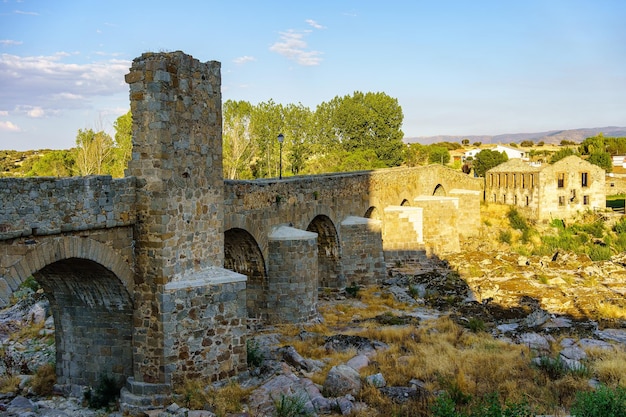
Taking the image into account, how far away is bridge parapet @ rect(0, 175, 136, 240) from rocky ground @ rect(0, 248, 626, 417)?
3115 millimetres

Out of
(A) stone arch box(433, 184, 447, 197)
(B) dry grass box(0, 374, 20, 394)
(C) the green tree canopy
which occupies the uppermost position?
(C) the green tree canopy

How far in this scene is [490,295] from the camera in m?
19.8

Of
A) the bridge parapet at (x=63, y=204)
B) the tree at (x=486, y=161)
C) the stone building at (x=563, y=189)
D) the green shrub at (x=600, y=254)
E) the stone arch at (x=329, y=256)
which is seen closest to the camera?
the bridge parapet at (x=63, y=204)

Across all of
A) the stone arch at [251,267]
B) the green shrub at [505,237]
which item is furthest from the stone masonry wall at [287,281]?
the green shrub at [505,237]

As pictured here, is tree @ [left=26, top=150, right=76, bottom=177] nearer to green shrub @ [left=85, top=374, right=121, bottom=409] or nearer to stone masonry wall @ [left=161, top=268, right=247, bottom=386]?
green shrub @ [left=85, top=374, right=121, bottom=409]

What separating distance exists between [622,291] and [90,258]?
54.6 ft

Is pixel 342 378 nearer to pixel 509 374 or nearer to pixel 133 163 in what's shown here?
pixel 509 374

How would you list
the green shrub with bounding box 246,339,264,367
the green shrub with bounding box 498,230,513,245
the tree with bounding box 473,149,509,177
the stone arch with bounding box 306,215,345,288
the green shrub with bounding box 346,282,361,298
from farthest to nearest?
1. the tree with bounding box 473,149,509,177
2. the green shrub with bounding box 498,230,513,245
3. the stone arch with bounding box 306,215,345,288
4. the green shrub with bounding box 346,282,361,298
5. the green shrub with bounding box 246,339,264,367

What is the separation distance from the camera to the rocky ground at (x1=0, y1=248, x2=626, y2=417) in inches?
403

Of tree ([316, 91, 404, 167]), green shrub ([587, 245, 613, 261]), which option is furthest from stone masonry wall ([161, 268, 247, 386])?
tree ([316, 91, 404, 167])

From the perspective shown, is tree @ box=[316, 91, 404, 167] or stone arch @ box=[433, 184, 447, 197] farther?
tree @ box=[316, 91, 404, 167]

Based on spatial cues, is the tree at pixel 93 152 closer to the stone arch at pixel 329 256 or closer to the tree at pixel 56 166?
the tree at pixel 56 166

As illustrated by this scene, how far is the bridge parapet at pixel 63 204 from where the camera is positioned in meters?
8.73

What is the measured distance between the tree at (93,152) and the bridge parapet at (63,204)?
20.0m
